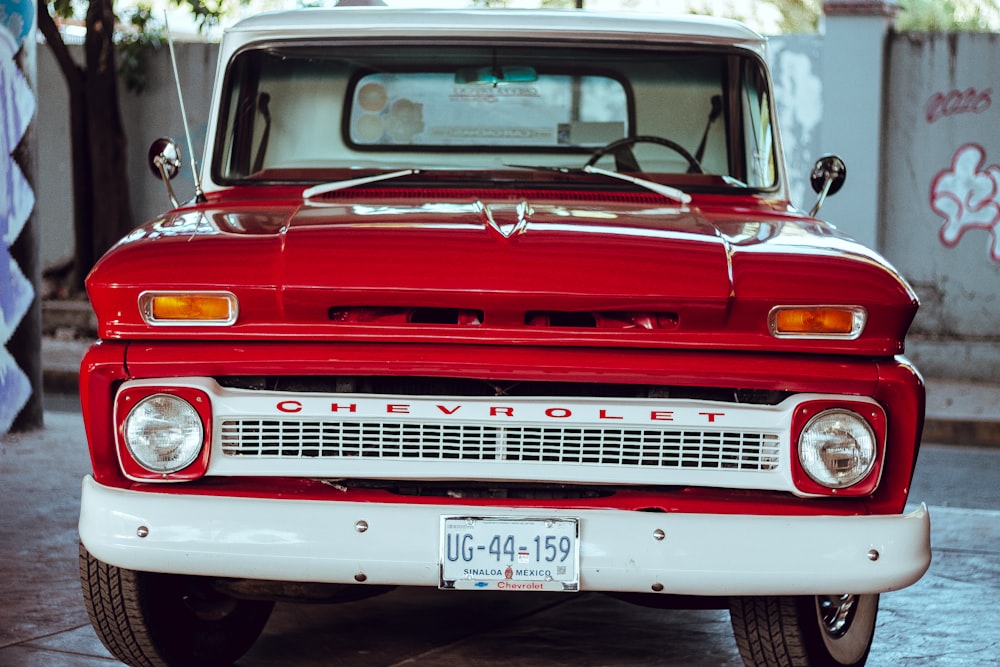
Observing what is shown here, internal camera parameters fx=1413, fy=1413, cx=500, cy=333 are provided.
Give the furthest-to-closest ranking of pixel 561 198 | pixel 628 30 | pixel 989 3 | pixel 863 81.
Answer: pixel 989 3
pixel 863 81
pixel 628 30
pixel 561 198

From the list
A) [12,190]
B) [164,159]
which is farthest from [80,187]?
[164,159]

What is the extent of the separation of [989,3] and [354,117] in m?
17.5

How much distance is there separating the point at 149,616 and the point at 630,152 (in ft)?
6.90

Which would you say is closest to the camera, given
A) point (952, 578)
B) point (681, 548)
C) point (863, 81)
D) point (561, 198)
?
point (681, 548)

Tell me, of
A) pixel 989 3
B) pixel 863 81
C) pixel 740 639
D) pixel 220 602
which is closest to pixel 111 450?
pixel 220 602

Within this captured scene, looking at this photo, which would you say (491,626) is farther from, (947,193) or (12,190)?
(947,193)

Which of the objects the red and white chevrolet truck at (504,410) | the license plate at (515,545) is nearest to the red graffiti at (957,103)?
the red and white chevrolet truck at (504,410)

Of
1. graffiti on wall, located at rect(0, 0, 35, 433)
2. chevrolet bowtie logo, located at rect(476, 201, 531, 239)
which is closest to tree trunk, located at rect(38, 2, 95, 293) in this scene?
graffiti on wall, located at rect(0, 0, 35, 433)

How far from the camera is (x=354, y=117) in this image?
4703 mm

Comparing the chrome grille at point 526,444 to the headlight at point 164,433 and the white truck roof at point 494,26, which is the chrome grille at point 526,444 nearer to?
the headlight at point 164,433

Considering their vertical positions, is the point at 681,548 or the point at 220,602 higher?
the point at 681,548

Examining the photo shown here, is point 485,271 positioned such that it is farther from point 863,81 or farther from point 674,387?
point 863,81

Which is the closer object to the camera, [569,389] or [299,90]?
[569,389]

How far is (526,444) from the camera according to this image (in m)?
3.23
